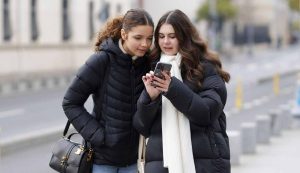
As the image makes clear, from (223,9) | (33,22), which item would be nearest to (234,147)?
(33,22)

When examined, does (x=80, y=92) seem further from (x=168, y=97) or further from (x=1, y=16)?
(x=1, y=16)

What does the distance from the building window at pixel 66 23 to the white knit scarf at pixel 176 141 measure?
1614 inches

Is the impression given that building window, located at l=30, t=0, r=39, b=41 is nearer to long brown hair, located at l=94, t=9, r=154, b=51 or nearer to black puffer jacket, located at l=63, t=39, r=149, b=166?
long brown hair, located at l=94, t=9, r=154, b=51

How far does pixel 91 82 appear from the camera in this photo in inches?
214

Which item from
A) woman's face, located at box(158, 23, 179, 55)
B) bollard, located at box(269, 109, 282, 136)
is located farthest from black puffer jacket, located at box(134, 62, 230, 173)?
bollard, located at box(269, 109, 282, 136)

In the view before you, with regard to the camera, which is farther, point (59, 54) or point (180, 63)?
point (59, 54)

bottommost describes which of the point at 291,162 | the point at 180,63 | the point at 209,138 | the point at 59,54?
the point at 59,54

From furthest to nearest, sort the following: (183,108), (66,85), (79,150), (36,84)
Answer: (66,85) < (36,84) < (79,150) < (183,108)

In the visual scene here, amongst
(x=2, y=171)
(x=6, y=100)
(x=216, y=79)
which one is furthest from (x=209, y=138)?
(x=6, y=100)

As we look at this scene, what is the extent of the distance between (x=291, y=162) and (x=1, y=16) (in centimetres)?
2711

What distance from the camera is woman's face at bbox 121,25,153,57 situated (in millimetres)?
5273

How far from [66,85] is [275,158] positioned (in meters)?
25.3

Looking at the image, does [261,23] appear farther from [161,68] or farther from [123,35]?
[161,68]

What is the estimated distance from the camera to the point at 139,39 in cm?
531
